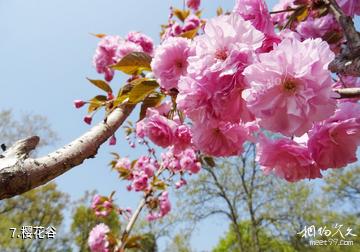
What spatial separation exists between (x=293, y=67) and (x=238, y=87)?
128 millimetres

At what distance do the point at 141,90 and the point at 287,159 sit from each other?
0.55 m

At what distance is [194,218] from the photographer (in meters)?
13.2

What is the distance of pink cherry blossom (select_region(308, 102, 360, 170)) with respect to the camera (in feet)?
2.62

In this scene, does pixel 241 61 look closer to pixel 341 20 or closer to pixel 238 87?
pixel 238 87

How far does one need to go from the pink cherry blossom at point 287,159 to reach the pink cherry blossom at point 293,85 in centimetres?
Result: 26

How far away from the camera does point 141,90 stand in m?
1.14

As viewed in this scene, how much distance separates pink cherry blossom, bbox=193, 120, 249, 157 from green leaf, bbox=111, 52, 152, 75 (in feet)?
1.43

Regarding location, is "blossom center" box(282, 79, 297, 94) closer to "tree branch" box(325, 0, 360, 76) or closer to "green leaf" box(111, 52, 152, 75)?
"tree branch" box(325, 0, 360, 76)

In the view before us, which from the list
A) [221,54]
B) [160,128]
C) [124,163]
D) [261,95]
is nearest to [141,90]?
[160,128]

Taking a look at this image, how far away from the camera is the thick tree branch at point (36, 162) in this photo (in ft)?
2.10

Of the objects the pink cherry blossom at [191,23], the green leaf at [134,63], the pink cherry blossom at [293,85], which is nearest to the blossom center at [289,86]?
the pink cherry blossom at [293,85]

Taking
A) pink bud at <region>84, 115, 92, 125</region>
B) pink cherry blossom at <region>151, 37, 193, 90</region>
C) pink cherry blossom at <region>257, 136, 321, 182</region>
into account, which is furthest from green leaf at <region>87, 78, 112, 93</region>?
pink cherry blossom at <region>257, 136, 321, 182</region>

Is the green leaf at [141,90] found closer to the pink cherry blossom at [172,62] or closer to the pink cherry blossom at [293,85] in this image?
the pink cherry blossom at [172,62]

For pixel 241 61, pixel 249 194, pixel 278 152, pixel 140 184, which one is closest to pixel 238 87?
pixel 241 61
